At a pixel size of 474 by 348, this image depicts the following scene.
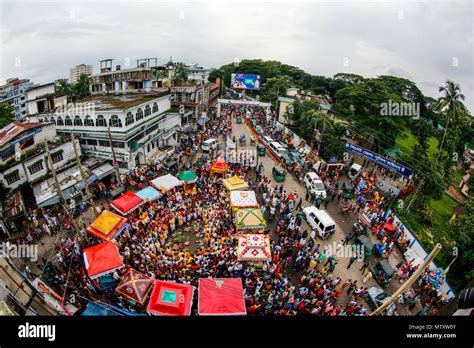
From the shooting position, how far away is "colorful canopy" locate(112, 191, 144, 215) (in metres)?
17.2

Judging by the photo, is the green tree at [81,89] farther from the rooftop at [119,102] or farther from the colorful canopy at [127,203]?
the colorful canopy at [127,203]

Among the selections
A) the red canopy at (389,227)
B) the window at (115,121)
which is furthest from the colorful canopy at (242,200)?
the window at (115,121)

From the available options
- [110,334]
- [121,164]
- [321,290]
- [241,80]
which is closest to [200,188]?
[121,164]

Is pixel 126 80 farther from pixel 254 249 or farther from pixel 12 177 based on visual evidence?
pixel 254 249

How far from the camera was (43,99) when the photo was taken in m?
29.2

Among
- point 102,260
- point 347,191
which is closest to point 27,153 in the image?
point 102,260

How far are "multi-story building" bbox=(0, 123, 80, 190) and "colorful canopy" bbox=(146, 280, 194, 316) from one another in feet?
45.2

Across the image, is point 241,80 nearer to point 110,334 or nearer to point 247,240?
point 247,240

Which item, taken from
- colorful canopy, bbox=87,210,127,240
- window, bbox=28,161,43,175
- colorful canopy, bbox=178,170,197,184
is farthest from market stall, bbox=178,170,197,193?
window, bbox=28,161,43,175

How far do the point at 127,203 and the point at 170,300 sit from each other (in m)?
8.85

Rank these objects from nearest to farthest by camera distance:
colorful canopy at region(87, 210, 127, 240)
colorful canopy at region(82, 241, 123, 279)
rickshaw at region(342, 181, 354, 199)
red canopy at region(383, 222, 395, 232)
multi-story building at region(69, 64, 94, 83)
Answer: colorful canopy at region(82, 241, 123, 279) → colorful canopy at region(87, 210, 127, 240) → red canopy at region(383, 222, 395, 232) → rickshaw at region(342, 181, 354, 199) → multi-story building at region(69, 64, 94, 83)

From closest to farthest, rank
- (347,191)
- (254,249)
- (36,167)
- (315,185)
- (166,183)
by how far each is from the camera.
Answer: (254,249)
(36,167)
(166,183)
(315,185)
(347,191)

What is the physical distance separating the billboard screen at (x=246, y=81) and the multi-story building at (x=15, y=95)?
55350mm

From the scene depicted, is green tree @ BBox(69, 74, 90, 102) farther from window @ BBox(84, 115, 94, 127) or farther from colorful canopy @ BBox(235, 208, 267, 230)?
colorful canopy @ BBox(235, 208, 267, 230)
